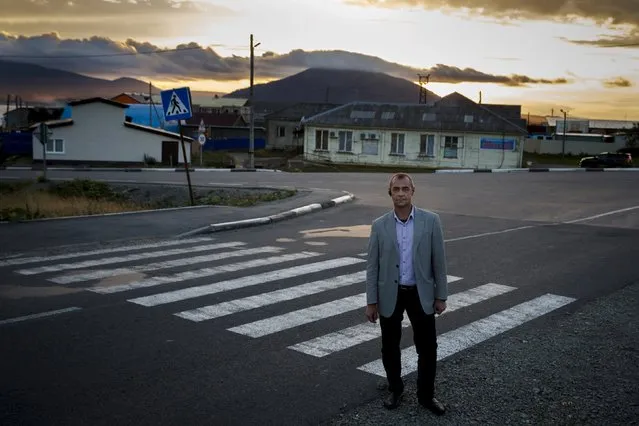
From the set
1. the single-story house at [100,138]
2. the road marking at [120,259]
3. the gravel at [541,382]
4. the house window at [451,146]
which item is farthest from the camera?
the house window at [451,146]

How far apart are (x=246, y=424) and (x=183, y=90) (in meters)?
14.0

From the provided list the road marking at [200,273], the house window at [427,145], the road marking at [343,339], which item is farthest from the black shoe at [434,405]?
the house window at [427,145]

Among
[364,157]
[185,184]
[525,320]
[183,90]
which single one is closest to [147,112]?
[364,157]

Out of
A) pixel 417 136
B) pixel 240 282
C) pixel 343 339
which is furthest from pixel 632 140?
pixel 343 339

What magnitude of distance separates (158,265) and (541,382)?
22.0 ft

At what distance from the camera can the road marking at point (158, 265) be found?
9.57 metres

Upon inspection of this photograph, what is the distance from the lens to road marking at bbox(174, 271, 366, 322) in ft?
25.5

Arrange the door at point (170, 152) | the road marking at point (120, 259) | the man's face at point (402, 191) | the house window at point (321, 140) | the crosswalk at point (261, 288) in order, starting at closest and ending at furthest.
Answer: the man's face at point (402, 191) → the crosswalk at point (261, 288) → the road marking at point (120, 259) → the door at point (170, 152) → the house window at point (321, 140)

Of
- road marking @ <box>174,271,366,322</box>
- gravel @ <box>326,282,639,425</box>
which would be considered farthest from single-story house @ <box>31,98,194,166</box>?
gravel @ <box>326,282,639,425</box>

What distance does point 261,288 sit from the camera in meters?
9.12

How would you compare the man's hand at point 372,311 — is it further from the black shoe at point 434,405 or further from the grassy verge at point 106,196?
the grassy verge at point 106,196

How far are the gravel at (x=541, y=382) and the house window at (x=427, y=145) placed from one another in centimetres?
4841

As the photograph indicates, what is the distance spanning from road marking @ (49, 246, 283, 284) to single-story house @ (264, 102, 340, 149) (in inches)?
2545

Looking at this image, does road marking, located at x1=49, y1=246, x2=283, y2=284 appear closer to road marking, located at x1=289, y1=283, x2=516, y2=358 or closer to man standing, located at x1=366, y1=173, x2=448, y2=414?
road marking, located at x1=289, y1=283, x2=516, y2=358
